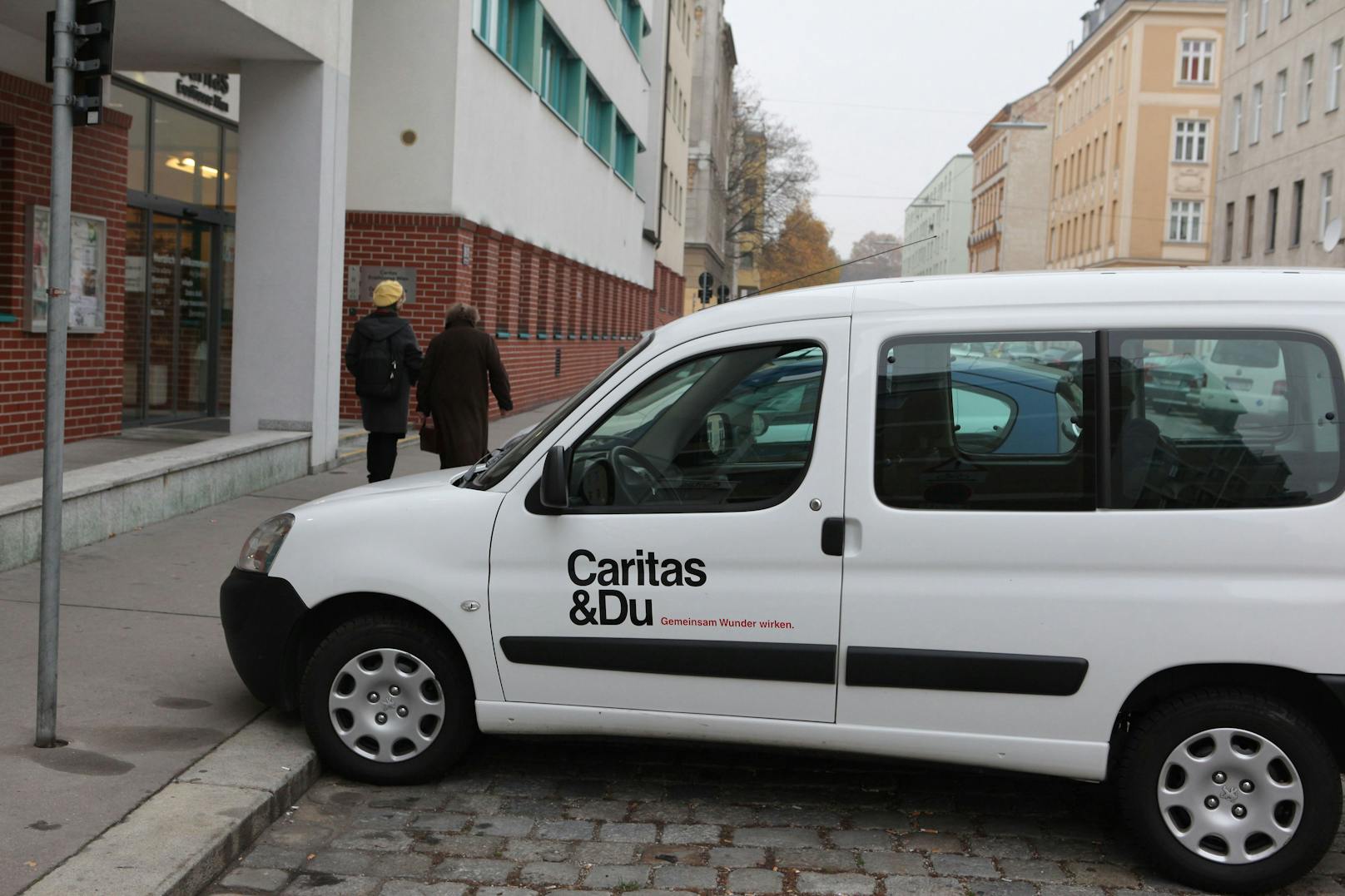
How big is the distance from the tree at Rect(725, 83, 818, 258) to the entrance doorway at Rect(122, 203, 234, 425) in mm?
69715

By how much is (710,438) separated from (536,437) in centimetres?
70

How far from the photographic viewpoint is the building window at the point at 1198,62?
66.9 meters

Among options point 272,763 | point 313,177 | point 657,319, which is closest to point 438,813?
point 272,763

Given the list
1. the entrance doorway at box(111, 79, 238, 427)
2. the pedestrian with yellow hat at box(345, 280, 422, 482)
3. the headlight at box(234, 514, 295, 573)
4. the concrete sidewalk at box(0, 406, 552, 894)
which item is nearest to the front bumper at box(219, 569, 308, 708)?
the headlight at box(234, 514, 295, 573)

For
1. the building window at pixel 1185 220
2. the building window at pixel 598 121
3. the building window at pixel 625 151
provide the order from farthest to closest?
the building window at pixel 1185 220, the building window at pixel 625 151, the building window at pixel 598 121

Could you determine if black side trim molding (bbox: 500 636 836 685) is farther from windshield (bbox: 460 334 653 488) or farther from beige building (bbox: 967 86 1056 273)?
beige building (bbox: 967 86 1056 273)

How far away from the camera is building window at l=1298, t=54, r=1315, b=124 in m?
43.8

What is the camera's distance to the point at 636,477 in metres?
4.94

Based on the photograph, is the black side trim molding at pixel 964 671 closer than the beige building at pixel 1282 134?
Yes

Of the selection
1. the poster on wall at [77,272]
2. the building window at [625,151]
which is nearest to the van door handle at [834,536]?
the poster on wall at [77,272]

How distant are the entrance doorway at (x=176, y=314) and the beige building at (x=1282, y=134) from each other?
31.8m

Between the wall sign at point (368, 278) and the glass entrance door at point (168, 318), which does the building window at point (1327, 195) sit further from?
the glass entrance door at point (168, 318)

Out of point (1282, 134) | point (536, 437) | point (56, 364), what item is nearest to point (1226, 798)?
point (536, 437)

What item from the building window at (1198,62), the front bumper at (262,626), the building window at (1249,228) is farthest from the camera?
the building window at (1198,62)
